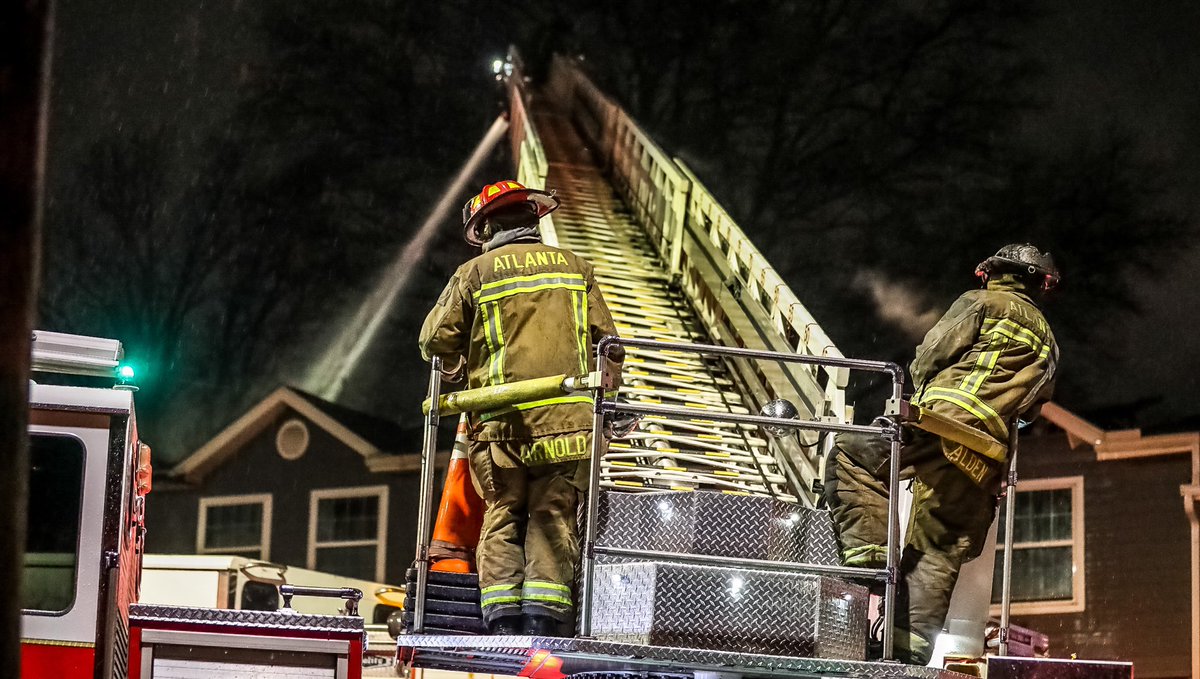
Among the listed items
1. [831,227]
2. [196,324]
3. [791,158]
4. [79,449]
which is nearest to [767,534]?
[79,449]

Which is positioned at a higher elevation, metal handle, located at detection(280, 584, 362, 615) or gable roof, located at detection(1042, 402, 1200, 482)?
gable roof, located at detection(1042, 402, 1200, 482)

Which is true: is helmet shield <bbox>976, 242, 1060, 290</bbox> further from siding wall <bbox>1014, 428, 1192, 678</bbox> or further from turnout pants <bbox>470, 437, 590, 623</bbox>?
siding wall <bbox>1014, 428, 1192, 678</bbox>

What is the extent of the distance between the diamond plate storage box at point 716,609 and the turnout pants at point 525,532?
0.18m

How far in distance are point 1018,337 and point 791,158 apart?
20105mm

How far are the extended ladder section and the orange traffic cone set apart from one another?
81cm

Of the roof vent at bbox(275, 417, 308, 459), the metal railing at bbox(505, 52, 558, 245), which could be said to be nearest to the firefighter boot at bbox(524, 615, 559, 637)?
the metal railing at bbox(505, 52, 558, 245)

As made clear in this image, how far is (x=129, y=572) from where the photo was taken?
20.4 feet

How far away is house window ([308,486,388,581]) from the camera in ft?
74.3

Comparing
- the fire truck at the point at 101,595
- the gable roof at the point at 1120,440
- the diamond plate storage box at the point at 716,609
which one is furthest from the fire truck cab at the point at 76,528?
the gable roof at the point at 1120,440

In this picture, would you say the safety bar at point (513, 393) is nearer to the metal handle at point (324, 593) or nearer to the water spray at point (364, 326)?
the metal handle at point (324, 593)

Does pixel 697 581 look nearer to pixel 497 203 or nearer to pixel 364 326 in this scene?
pixel 497 203

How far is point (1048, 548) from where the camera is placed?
17.1 m

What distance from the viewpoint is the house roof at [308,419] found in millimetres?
23719

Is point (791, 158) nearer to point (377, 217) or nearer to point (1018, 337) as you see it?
point (377, 217)
